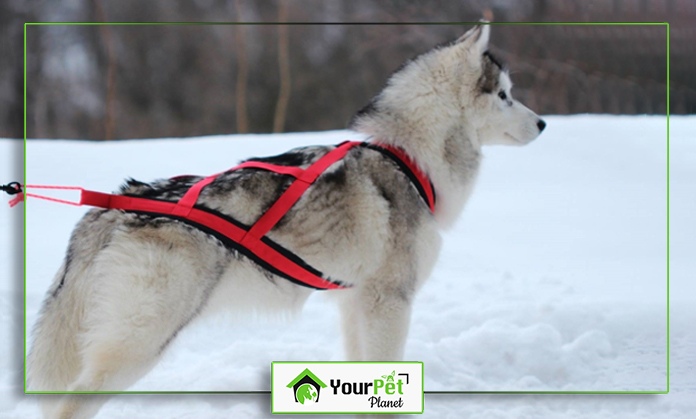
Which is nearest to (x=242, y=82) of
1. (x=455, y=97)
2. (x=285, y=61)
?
(x=285, y=61)

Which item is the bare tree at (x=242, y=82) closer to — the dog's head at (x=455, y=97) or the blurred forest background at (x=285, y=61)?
the blurred forest background at (x=285, y=61)

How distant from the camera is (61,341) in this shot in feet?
7.09

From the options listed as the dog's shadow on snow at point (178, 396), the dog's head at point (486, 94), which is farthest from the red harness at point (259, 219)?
the dog's shadow on snow at point (178, 396)

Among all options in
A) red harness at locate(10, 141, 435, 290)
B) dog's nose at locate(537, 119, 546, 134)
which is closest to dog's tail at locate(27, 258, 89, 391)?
red harness at locate(10, 141, 435, 290)

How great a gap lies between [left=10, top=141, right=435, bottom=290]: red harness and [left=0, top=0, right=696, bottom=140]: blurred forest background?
1.27 meters

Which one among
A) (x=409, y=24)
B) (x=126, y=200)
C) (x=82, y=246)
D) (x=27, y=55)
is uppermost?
(x=409, y=24)

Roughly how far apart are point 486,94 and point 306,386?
60.3 inches

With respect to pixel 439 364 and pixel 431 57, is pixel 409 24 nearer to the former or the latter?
pixel 431 57

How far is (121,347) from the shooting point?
6.66 feet

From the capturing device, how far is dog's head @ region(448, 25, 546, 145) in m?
2.57

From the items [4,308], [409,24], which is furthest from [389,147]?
[4,308]

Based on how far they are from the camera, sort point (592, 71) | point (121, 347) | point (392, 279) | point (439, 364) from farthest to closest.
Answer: point (592, 71)
point (439, 364)
point (392, 279)
point (121, 347)

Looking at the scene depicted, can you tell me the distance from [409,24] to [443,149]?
107 centimetres

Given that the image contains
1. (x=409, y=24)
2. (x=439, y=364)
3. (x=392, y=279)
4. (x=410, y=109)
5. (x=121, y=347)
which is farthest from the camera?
(x=409, y=24)
